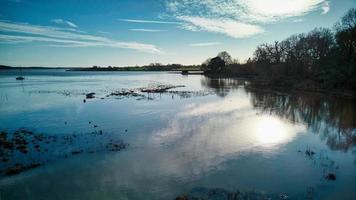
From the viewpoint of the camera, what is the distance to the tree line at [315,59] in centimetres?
3969

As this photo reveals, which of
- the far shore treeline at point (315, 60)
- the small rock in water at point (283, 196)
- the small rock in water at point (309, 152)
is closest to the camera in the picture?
the small rock in water at point (283, 196)

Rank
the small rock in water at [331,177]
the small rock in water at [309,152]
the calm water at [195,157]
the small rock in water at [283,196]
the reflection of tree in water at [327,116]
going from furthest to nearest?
the reflection of tree in water at [327,116] → the small rock in water at [309,152] → the small rock in water at [331,177] → the calm water at [195,157] → the small rock in water at [283,196]

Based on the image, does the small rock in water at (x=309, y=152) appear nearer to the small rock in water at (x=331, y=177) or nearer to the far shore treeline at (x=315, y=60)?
the small rock in water at (x=331, y=177)

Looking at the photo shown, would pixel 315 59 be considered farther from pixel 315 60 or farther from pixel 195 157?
pixel 195 157

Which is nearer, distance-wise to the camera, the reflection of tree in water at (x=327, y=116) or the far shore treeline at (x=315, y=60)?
the reflection of tree in water at (x=327, y=116)

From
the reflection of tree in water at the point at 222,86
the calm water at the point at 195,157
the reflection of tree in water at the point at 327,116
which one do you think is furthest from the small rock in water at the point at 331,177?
the reflection of tree in water at the point at 222,86

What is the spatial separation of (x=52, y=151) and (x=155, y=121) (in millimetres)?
10020

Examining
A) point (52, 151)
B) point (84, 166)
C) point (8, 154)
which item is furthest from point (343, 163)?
point (8, 154)

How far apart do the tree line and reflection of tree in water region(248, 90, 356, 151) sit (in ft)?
24.5

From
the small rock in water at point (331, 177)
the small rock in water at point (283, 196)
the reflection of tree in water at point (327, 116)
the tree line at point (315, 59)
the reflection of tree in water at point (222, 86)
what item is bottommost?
the small rock in water at point (283, 196)

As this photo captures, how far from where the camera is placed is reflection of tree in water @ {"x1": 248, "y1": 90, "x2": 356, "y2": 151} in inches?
684

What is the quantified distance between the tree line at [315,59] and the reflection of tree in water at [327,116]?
7461mm

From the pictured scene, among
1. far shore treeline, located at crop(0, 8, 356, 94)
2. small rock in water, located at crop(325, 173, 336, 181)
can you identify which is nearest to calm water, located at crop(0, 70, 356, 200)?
small rock in water, located at crop(325, 173, 336, 181)

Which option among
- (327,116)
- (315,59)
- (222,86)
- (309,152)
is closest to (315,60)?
(315,59)
